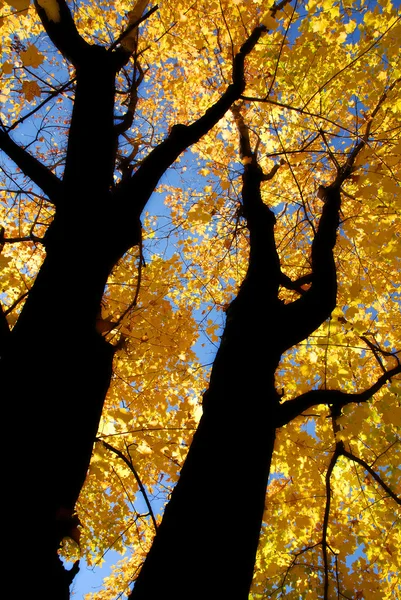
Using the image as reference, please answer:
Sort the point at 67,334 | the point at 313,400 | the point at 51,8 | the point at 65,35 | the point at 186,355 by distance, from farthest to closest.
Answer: the point at 186,355
the point at 65,35
the point at 51,8
the point at 313,400
the point at 67,334

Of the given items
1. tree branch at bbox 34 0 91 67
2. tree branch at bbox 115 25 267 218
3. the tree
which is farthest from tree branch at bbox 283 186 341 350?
tree branch at bbox 34 0 91 67

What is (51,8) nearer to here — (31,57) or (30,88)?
(31,57)

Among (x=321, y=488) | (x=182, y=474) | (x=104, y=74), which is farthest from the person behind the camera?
(x=321, y=488)

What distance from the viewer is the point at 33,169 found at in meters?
2.22

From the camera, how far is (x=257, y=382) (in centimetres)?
200

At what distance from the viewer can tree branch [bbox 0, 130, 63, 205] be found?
7.05ft

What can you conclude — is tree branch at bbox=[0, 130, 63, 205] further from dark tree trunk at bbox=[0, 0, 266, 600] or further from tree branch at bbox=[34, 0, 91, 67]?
tree branch at bbox=[34, 0, 91, 67]

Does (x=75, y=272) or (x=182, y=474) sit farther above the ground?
(x=75, y=272)

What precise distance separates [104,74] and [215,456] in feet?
8.77

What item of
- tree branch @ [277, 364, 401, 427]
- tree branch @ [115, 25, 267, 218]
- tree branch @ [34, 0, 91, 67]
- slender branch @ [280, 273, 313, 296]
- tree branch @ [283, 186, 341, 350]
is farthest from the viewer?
slender branch @ [280, 273, 313, 296]

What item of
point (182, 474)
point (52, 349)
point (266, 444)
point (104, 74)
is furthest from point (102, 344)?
point (104, 74)

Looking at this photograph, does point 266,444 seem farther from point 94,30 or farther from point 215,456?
point 94,30

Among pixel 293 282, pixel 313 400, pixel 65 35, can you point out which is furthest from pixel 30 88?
pixel 313 400

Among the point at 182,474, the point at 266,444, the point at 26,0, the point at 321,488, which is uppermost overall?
the point at 26,0
